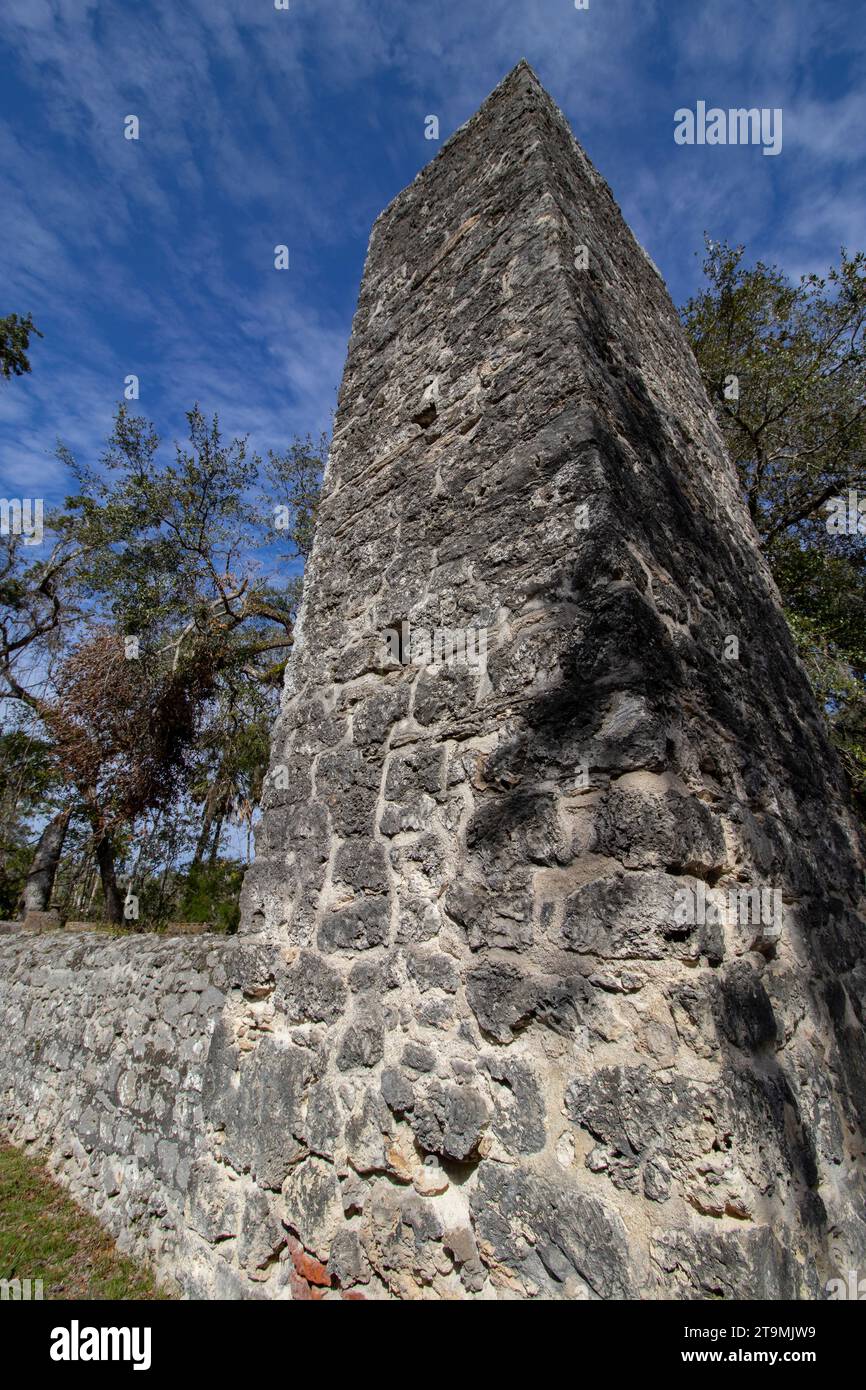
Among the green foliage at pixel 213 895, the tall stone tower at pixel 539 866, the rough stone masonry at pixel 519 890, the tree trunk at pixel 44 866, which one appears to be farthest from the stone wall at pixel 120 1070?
the tree trunk at pixel 44 866

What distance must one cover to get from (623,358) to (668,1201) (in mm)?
3631

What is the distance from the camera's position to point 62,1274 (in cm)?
332

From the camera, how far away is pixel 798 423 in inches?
398

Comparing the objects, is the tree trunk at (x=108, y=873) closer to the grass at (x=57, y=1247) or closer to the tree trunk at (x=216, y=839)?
the tree trunk at (x=216, y=839)

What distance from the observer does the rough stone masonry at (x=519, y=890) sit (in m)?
1.77

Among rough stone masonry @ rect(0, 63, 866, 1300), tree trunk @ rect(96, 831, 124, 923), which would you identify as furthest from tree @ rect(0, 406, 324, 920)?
rough stone masonry @ rect(0, 63, 866, 1300)

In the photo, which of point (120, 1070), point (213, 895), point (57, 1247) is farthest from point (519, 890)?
point (213, 895)

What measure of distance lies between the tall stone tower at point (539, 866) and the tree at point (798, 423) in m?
7.07

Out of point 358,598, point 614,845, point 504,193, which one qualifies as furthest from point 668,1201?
point 504,193

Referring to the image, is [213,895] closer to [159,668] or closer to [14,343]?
[159,668]

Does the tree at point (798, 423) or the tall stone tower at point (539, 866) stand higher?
the tree at point (798, 423)

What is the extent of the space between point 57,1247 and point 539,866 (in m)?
3.84

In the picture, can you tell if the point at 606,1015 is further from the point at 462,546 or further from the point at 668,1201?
the point at 462,546

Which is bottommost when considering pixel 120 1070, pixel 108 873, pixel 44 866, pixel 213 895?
pixel 120 1070
